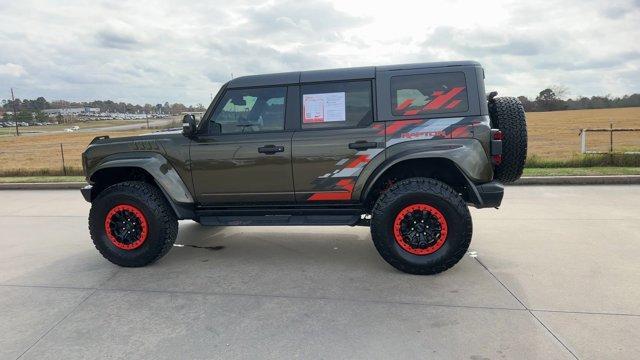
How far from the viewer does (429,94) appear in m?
4.09

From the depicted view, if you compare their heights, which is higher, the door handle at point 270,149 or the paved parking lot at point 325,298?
the door handle at point 270,149

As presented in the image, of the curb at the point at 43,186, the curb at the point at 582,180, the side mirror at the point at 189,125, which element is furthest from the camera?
the curb at the point at 43,186

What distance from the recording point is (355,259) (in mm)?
4574

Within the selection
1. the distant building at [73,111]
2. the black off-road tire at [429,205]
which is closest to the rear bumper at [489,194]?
the black off-road tire at [429,205]

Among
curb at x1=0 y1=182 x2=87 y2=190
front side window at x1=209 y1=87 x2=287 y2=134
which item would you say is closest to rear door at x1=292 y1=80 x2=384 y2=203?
front side window at x1=209 y1=87 x2=287 y2=134

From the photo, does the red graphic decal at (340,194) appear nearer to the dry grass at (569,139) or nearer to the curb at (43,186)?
the curb at (43,186)

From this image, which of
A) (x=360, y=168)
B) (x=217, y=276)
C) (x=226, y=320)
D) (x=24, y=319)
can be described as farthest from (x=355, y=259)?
(x=24, y=319)

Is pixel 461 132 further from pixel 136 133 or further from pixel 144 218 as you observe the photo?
pixel 136 133

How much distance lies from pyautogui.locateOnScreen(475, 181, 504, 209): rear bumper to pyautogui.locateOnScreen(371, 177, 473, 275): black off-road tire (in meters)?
0.20

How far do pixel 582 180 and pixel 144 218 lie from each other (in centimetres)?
771

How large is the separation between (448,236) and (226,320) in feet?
6.84

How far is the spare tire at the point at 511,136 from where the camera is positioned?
415 centimetres

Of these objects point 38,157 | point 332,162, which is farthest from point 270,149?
point 38,157

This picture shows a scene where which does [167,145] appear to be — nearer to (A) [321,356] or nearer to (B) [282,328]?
(B) [282,328]
